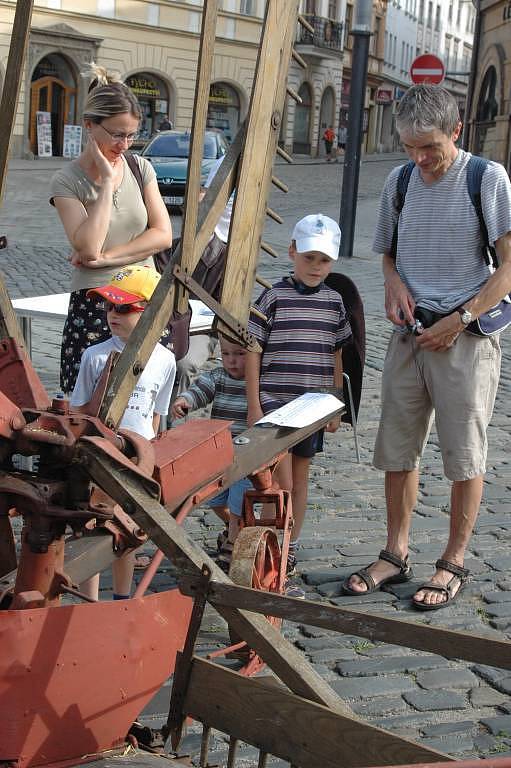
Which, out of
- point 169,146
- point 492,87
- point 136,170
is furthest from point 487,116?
point 136,170

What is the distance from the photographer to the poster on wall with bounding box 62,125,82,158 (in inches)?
1503

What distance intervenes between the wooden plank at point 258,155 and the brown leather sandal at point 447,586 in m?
1.79

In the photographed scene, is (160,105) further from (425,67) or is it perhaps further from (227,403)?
(227,403)

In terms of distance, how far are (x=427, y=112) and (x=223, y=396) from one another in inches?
57.7

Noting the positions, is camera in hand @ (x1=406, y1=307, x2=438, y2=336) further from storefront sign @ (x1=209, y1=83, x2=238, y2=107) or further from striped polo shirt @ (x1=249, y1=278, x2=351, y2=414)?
storefront sign @ (x1=209, y1=83, x2=238, y2=107)

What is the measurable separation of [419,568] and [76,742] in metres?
2.64

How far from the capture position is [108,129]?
4461mm

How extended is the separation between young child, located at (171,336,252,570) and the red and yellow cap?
2.30ft

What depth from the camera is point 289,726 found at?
2445 millimetres

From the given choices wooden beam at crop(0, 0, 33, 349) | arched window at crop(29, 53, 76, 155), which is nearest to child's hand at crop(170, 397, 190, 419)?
wooden beam at crop(0, 0, 33, 349)

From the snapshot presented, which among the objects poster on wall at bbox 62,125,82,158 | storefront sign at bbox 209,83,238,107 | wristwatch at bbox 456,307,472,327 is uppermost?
storefront sign at bbox 209,83,238,107

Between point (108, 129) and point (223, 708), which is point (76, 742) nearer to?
point (223, 708)

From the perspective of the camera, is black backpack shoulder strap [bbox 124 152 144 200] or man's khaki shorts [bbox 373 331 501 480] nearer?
man's khaki shorts [bbox 373 331 501 480]

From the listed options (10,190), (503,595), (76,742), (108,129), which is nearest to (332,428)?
(503,595)
